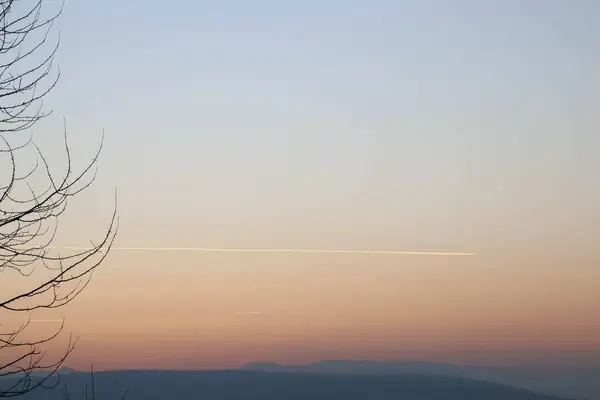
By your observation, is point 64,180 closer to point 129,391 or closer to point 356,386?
point 129,391

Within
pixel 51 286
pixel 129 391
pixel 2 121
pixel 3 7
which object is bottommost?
pixel 129 391

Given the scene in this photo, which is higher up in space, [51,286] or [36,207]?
[36,207]

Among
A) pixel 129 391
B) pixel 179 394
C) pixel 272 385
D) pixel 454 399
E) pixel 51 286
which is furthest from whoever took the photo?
pixel 272 385

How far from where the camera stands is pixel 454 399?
97875 mm

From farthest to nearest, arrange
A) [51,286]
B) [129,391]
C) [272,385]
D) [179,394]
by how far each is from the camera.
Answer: [272,385] < [179,394] < [129,391] < [51,286]

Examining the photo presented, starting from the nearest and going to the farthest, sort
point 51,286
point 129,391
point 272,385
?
1. point 51,286
2. point 129,391
3. point 272,385

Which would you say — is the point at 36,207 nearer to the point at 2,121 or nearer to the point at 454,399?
the point at 2,121

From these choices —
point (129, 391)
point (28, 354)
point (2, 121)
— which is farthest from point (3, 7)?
point (129, 391)

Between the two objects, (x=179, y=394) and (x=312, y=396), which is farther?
(x=312, y=396)

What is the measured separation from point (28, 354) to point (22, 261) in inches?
35.0

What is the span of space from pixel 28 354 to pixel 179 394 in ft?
261

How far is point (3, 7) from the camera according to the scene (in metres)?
8.96

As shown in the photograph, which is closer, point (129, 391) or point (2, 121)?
point (2, 121)

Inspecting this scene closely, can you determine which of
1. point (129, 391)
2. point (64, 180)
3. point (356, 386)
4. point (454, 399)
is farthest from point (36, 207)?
point (356, 386)
